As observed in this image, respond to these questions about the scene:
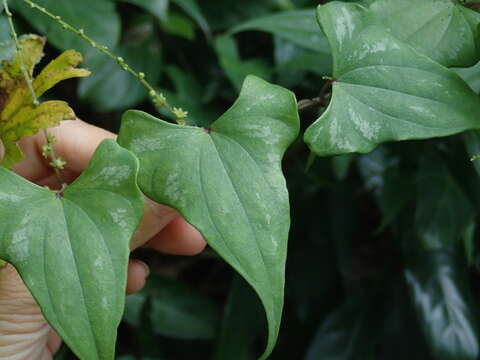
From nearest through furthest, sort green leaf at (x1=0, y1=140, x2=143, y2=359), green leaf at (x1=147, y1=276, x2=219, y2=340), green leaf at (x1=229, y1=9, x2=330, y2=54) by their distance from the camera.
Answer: green leaf at (x1=0, y1=140, x2=143, y2=359) → green leaf at (x1=229, y1=9, x2=330, y2=54) → green leaf at (x1=147, y1=276, x2=219, y2=340)

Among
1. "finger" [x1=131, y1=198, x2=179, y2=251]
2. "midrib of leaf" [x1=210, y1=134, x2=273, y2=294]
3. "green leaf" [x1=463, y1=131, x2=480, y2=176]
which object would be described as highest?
"midrib of leaf" [x1=210, y1=134, x2=273, y2=294]

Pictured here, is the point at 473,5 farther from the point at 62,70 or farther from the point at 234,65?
the point at 234,65

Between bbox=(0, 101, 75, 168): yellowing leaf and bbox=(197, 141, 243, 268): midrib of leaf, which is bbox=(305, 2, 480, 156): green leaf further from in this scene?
bbox=(0, 101, 75, 168): yellowing leaf

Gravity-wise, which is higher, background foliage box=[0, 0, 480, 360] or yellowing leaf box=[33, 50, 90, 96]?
yellowing leaf box=[33, 50, 90, 96]

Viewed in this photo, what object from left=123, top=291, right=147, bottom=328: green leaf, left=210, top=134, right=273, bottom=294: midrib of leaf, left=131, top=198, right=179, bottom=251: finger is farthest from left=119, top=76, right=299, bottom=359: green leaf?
left=123, top=291, right=147, bottom=328: green leaf

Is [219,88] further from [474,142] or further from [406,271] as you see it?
[474,142]

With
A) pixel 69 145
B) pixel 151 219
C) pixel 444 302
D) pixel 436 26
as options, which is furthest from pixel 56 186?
pixel 444 302

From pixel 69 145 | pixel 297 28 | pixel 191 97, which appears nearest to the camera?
pixel 69 145

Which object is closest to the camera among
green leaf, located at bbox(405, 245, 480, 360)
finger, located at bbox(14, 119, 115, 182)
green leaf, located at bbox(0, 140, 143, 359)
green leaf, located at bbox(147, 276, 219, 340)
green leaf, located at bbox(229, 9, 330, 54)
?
green leaf, located at bbox(0, 140, 143, 359)
